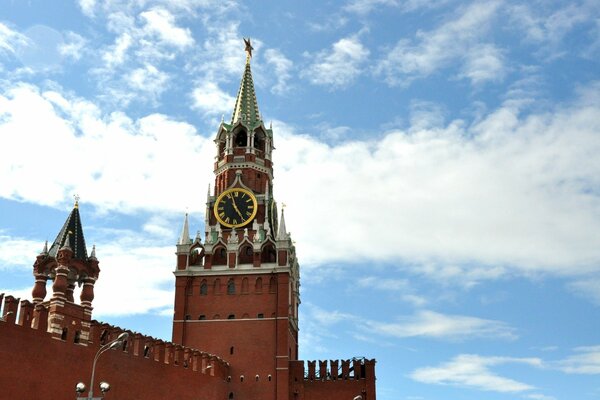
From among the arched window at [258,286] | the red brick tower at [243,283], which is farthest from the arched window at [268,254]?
the arched window at [258,286]

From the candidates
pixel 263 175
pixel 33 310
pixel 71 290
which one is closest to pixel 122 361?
pixel 71 290

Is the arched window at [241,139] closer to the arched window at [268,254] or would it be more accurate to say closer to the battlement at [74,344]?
the arched window at [268,254]

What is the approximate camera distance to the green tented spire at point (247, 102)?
66.4 meters

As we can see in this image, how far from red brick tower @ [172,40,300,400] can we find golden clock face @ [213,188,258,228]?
0.28 ft

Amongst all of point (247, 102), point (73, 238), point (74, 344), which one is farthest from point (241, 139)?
point (74, 344)

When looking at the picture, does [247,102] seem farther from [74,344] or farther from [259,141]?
[74,344]

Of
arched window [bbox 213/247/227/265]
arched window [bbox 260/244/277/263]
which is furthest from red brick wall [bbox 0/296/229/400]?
arched window [bbox 260/244/277/263]

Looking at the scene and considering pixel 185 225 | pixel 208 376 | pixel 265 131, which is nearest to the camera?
pixel 208 376

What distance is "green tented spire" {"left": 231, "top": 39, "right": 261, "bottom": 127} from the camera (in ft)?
218

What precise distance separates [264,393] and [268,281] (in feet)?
29.0

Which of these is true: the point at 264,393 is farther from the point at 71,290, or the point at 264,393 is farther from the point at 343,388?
the point at 71,290

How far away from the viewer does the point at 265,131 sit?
66188mm

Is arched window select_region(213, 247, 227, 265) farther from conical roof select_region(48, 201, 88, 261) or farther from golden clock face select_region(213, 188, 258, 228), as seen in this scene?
conical roof select_region(48, 201, 88, 261)

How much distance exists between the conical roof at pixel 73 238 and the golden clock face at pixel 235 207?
21.4 m
